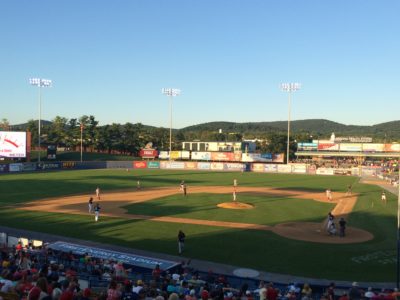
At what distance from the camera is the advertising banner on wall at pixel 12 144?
66.9 meters

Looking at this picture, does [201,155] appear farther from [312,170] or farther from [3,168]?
[3,168]

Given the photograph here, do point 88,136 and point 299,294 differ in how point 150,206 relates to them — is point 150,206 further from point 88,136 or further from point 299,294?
point 88,136

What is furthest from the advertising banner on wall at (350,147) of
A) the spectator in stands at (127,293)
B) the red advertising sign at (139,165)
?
the spectator in stands at (127,293)

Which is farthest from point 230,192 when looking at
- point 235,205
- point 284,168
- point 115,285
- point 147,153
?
point 147,153

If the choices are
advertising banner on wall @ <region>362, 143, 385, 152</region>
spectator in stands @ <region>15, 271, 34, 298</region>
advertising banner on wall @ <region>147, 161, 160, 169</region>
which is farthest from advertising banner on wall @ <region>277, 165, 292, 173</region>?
spectator in stands @ <region>15, 271, 34, 298</region>

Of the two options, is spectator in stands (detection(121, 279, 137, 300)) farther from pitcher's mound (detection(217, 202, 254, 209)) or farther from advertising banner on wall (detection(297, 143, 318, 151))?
advertising banner on wall (detection(297, 143, 318, 151))

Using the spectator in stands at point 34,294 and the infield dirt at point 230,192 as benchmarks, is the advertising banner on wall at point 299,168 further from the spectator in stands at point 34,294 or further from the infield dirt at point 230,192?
the spectator in stands at point 34,294

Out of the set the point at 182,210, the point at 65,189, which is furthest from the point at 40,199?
the point at 182,210

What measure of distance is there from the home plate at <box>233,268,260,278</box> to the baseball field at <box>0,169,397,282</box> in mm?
929

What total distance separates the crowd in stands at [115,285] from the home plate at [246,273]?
129 centimetres

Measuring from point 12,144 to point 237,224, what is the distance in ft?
173

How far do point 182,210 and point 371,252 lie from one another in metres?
15.9

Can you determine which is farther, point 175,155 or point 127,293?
point 175,155

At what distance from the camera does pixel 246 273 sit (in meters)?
17.9
